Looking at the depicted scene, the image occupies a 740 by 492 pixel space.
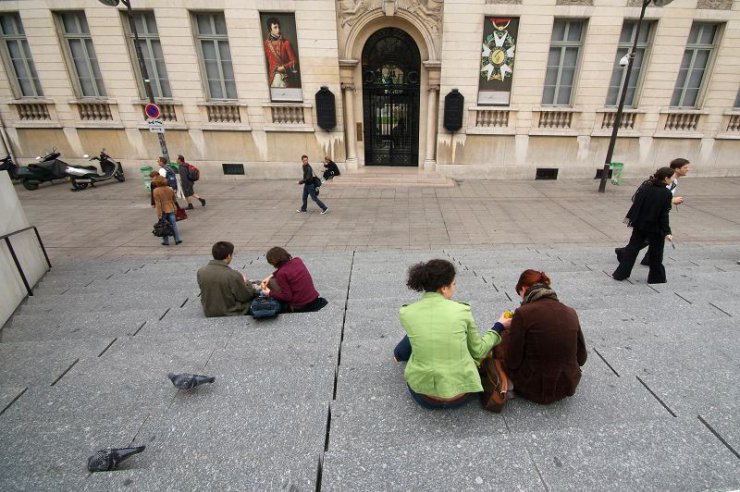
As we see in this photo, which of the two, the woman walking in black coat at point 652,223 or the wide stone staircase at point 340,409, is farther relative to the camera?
the woman walking in black coat at point 652,223

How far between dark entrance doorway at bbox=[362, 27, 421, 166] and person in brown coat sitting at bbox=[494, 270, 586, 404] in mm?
13434

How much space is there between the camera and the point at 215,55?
1329cm

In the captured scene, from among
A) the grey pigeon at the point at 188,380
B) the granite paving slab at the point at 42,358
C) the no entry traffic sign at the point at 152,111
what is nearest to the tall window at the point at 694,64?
the grey pigeon at the point at 188,380

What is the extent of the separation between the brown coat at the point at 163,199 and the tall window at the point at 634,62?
51.6 ft

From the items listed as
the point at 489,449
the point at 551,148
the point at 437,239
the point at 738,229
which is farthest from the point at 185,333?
the point at 551,148

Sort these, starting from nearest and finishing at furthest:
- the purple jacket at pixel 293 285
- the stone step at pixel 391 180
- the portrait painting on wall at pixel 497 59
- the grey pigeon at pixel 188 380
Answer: the grey pigeon at pixel 188 380, the purple jacket at pixel 293 285, the portrait painting on wall at pixel 497 59, the stone step at pixel 391 180

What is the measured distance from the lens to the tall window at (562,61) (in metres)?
12.7

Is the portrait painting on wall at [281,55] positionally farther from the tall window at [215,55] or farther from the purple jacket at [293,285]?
the purple jacket at [293,285]

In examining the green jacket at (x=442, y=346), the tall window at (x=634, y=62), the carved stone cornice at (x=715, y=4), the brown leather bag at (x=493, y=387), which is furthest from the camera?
the tall window at (x=634, y=62)

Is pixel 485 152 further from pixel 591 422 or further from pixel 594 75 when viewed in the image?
pixel 591 422

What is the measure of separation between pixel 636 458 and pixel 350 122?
13.9 m

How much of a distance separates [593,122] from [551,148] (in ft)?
5.81

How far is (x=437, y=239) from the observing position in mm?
7777

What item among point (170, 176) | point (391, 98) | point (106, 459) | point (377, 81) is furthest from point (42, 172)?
point (106, 459)
